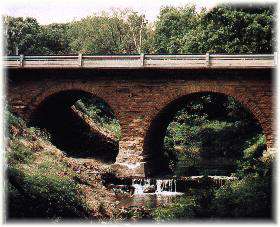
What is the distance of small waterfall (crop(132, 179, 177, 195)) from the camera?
957 inches

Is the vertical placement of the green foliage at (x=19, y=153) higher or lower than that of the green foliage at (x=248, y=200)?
higher

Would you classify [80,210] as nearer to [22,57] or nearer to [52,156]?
[52,156]

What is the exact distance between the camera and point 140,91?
2623 centimetres

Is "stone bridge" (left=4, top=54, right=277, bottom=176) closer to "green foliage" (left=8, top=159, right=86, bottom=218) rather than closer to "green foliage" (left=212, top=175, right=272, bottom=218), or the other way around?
"green foliage" (left=8, top=159, right=86, bottom=218)

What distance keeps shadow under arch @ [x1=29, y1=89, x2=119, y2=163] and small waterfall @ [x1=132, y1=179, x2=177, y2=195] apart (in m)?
6.09

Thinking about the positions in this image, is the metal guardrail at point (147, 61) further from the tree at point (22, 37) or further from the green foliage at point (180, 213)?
the tree at point (22, 37)

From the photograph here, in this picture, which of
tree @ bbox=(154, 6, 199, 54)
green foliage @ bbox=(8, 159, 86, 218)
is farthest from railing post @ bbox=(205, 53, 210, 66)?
tree @ bbox=(154, 6, 199, 54)

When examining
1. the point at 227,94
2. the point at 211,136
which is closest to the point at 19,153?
the point at 227,94

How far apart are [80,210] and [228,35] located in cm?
2210

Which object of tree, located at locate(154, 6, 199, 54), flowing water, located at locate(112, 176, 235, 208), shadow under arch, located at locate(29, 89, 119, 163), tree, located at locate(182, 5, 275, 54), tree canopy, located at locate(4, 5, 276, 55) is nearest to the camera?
flowing water, located at locate(112, 176, 235, 208)

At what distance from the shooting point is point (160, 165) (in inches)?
1163

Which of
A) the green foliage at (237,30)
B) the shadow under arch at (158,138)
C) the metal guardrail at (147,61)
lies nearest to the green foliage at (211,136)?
the shadow under arch at (158,138)

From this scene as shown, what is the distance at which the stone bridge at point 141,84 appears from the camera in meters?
24.6

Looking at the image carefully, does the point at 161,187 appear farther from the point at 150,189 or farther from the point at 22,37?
the point at 22,37
